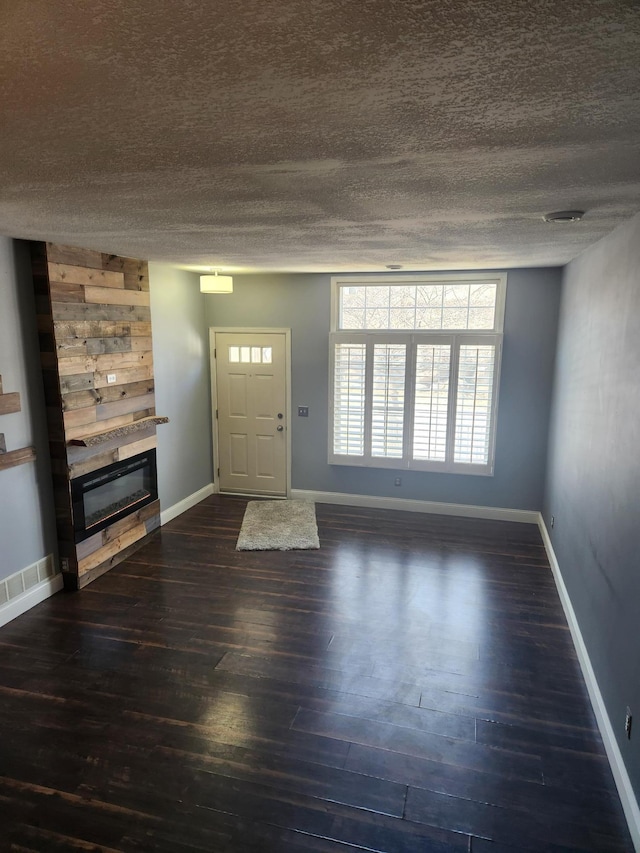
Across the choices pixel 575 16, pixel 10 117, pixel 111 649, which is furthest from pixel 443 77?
pixel 111 649

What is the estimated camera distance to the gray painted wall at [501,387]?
519 cm

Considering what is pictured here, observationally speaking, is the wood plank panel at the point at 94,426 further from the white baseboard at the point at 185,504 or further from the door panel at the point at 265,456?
the door panel at the point at 265,456

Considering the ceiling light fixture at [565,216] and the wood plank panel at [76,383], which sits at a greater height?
the ceiling light fixture at [565,216]

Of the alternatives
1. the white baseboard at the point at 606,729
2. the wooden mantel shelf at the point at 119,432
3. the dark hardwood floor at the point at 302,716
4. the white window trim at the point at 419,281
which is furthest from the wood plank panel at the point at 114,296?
the white baseboard at the point at 606,729

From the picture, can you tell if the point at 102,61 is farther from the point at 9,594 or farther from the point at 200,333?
the point at 200,333

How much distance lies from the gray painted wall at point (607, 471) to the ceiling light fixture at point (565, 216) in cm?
30

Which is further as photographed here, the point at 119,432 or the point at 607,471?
the point at 119,432

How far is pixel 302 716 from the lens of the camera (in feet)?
9.02

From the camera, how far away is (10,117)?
1.34 metres

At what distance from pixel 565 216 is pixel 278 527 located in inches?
152

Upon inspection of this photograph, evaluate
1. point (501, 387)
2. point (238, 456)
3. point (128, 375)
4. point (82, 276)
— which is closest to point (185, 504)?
point (238, 456)

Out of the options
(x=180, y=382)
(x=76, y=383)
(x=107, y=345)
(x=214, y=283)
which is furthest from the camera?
(x=180, y=382)

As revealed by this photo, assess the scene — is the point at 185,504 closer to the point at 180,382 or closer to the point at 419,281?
the point at 180,382

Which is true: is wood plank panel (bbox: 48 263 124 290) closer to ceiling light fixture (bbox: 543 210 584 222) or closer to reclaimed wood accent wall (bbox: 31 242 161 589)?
reclaimed wood accent wall (bbox: 31 242 161 589)
